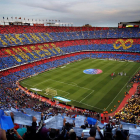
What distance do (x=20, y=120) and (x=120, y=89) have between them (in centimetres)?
3259

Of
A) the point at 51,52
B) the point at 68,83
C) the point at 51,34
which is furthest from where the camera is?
the point at 51,34

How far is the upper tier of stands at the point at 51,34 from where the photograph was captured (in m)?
56.7

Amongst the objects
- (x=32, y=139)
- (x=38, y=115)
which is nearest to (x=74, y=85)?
(x=38, y=115)

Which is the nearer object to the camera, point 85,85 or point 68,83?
point 85,85

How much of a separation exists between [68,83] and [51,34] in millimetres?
40841

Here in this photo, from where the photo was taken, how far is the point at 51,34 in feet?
244

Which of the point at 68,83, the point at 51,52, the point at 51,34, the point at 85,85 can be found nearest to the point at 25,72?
the point at 68,83

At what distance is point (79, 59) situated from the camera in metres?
71.4

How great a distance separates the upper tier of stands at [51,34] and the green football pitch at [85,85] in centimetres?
1853

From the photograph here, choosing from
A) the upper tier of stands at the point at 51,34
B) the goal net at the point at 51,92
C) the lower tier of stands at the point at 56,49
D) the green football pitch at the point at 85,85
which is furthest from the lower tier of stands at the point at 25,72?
the upper tier of stands at the point at 51,34

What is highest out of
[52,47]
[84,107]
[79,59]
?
[52,47]

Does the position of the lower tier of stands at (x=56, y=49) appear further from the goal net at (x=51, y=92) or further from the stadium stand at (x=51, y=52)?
the goal net at (x=51, y=92)

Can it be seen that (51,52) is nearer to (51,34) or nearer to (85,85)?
(51,34)

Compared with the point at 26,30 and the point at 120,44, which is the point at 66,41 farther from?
the point at 120,44
